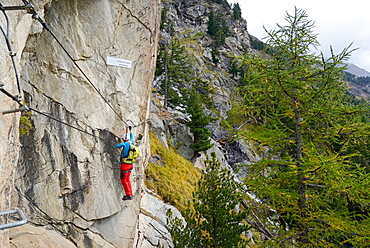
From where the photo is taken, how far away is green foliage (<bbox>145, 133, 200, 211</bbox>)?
1308cm

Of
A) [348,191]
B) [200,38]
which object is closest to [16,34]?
[348,191]

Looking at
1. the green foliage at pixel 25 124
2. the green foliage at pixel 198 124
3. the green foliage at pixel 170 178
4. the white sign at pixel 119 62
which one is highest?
the white sign at pixel 119 62

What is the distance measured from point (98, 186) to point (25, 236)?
2.16 meters

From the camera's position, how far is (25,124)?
6.16 m

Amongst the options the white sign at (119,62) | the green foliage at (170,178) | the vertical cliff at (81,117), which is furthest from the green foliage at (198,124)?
the white sign at (119,62)

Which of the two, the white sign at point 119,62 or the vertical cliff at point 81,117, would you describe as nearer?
the vertical cliff at point 81,117

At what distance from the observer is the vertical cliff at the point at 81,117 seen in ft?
20.2

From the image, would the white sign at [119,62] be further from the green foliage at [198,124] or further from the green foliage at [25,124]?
the green foliage at [198,124]

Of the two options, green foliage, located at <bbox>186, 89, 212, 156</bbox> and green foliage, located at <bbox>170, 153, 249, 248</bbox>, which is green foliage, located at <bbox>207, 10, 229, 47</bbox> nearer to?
green foliage, located at <bbox>186, 89, 212, 156</bbox>

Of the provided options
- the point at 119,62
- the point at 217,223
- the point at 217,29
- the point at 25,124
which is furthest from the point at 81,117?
the point at 217,29

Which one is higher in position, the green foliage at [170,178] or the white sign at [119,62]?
the white sign at [119,62]

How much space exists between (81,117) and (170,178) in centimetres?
888

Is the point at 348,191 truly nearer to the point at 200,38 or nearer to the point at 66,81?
the point at 66,81

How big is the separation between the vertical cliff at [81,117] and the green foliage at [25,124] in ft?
0.21
